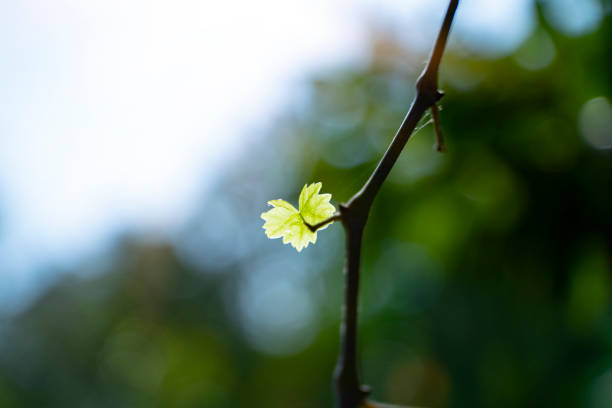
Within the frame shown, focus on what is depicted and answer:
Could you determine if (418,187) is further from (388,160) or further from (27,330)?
(27,330)

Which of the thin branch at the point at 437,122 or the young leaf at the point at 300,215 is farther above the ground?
the thin branch at the point at 437,122

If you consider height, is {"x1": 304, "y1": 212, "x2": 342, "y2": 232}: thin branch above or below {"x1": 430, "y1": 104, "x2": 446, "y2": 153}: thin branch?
below

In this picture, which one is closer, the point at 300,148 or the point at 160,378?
the point at 300,148

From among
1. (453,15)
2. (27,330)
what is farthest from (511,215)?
(27,330)

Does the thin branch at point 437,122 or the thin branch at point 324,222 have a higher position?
the thin branch at point 437,122
